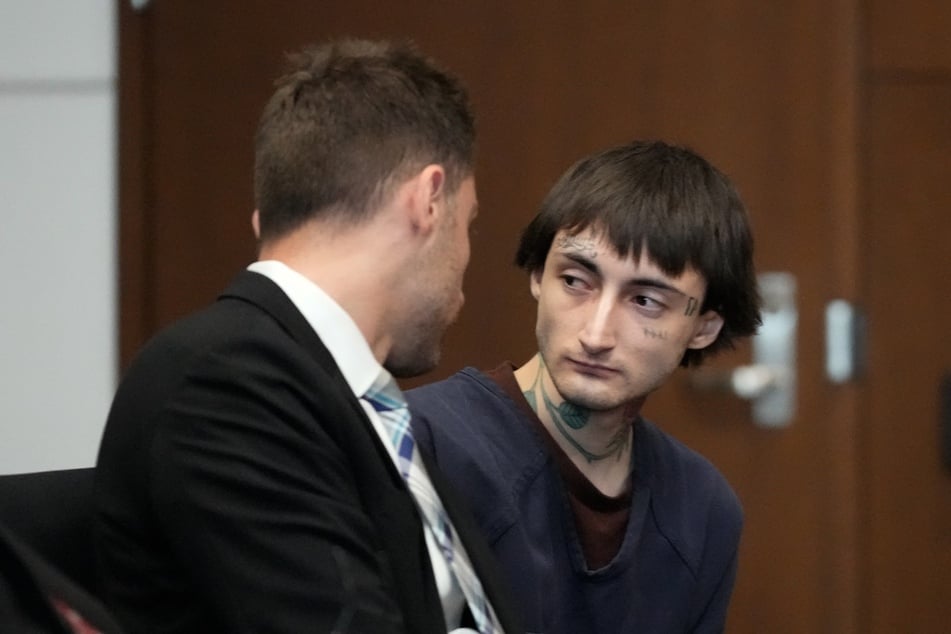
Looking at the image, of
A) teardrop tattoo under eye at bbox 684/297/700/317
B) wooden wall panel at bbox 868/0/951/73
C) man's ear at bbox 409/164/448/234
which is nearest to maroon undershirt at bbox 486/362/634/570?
teardrop tattoo under eye at bbox 684/297/700/317

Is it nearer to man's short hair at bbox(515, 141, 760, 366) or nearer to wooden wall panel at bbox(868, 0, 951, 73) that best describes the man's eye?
man's short hair at bbox(515, 141, 760, 366)

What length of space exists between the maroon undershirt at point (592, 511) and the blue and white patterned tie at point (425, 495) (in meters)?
0.28

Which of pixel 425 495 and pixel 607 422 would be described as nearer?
pixel 425 495

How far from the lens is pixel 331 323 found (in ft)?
3.80

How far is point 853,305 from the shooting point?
236 centimetres

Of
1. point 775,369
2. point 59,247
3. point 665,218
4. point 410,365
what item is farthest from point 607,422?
point 59,247

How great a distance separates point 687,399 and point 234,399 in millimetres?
1471

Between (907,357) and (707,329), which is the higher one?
(707,329)

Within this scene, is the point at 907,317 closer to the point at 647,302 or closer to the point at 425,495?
the point at 647,302

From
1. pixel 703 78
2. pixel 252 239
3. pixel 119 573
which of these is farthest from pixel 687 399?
pixel 119 573

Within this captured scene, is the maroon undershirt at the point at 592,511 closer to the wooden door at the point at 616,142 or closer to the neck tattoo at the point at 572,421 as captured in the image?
the neck tattoo at the point at 572,421

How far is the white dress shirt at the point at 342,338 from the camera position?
1.15m

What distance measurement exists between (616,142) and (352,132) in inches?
47.5

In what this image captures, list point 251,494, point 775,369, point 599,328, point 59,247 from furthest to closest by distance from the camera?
1. point 59,247
2. point 775,369
3. point 599,328
4. point 251,494
